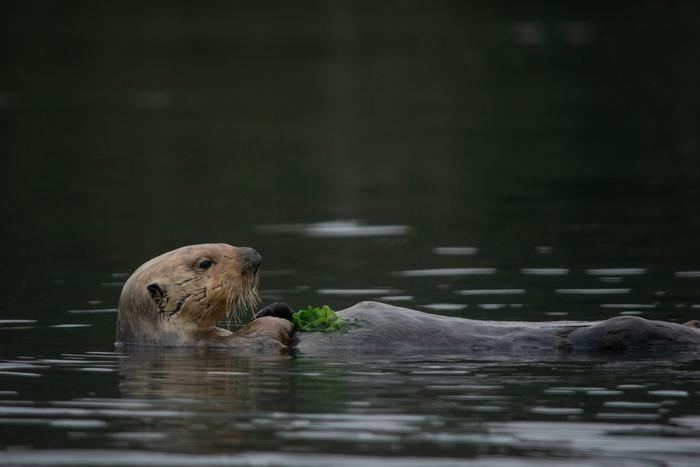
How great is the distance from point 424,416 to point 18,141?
18153 millimetres

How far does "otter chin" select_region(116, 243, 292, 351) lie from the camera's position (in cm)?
894

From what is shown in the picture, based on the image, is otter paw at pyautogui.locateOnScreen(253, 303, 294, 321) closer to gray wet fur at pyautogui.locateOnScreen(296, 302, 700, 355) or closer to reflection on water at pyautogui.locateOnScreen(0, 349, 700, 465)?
gray wet fur at pyautogui.locateOnScreen(296, 302, 700, 355)

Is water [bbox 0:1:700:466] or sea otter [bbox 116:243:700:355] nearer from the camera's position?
water [bbox 0:1:700:466]

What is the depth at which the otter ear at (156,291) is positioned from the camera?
8.91 m

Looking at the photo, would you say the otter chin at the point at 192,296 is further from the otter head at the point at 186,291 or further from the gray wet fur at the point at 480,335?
the gray wet fur at the point at 480,335

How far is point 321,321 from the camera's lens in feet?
28.9

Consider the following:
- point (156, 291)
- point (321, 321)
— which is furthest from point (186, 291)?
point (321, 321)

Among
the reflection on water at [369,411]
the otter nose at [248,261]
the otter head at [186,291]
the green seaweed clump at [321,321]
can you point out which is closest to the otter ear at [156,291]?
the otter head at [186,291]

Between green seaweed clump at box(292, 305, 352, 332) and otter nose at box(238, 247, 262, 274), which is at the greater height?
otter nose at box(238, 247, 262, 274)

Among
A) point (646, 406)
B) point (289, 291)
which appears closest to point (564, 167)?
point (289, 291)

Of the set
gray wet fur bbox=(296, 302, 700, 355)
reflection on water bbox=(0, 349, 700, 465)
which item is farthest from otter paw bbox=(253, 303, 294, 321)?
reflection on water bbox=(0, 349, 700, 465)

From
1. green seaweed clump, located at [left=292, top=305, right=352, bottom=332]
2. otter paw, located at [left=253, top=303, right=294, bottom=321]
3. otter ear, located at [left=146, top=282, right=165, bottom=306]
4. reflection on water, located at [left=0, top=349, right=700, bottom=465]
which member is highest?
otter ear, located at [left=146, top=282, right=165, bottom=306]

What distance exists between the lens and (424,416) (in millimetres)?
7148

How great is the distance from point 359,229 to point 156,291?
20.4 ft
